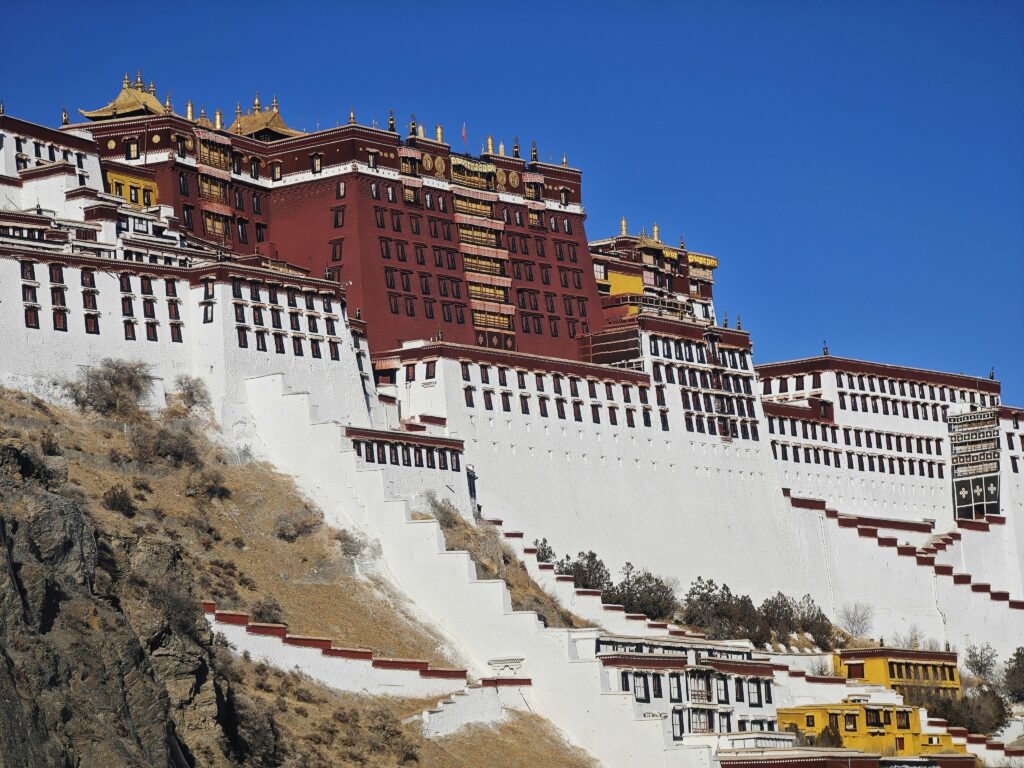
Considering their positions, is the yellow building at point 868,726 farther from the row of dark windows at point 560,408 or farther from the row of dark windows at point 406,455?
the row of dark windows at point 560,408

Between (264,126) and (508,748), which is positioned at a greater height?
(264,126)

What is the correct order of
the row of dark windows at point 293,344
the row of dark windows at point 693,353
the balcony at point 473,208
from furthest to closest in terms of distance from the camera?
1. the balcony at point 473,208
2. the row of dark windows at point 693,353
3. the row of dark windows at point 293,344

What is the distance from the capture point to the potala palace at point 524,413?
87.1 metres

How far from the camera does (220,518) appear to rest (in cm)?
8762

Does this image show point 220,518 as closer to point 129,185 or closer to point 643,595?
point 643,595

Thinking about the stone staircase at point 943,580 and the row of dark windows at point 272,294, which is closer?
the row of dark windows at point 272,294

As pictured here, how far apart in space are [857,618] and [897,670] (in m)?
11.6

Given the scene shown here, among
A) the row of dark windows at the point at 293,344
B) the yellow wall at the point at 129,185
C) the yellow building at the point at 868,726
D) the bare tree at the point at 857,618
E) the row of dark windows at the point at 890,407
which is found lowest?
the yellow building at the point at 868,726

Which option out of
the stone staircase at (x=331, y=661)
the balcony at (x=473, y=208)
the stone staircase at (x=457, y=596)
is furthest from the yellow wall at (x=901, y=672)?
the balcony at (x=473, y=208)

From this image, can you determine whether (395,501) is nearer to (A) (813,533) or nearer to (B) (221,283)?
(B) (221,283)

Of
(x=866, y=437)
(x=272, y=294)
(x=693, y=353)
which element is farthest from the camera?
(x=866, y=437)

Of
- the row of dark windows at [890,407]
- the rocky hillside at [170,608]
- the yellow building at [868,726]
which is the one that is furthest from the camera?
the row of dark windows at [890,407]

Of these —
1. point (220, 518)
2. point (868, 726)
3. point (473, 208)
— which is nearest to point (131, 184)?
point (473, 208)

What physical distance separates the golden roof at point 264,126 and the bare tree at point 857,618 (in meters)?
38.1
